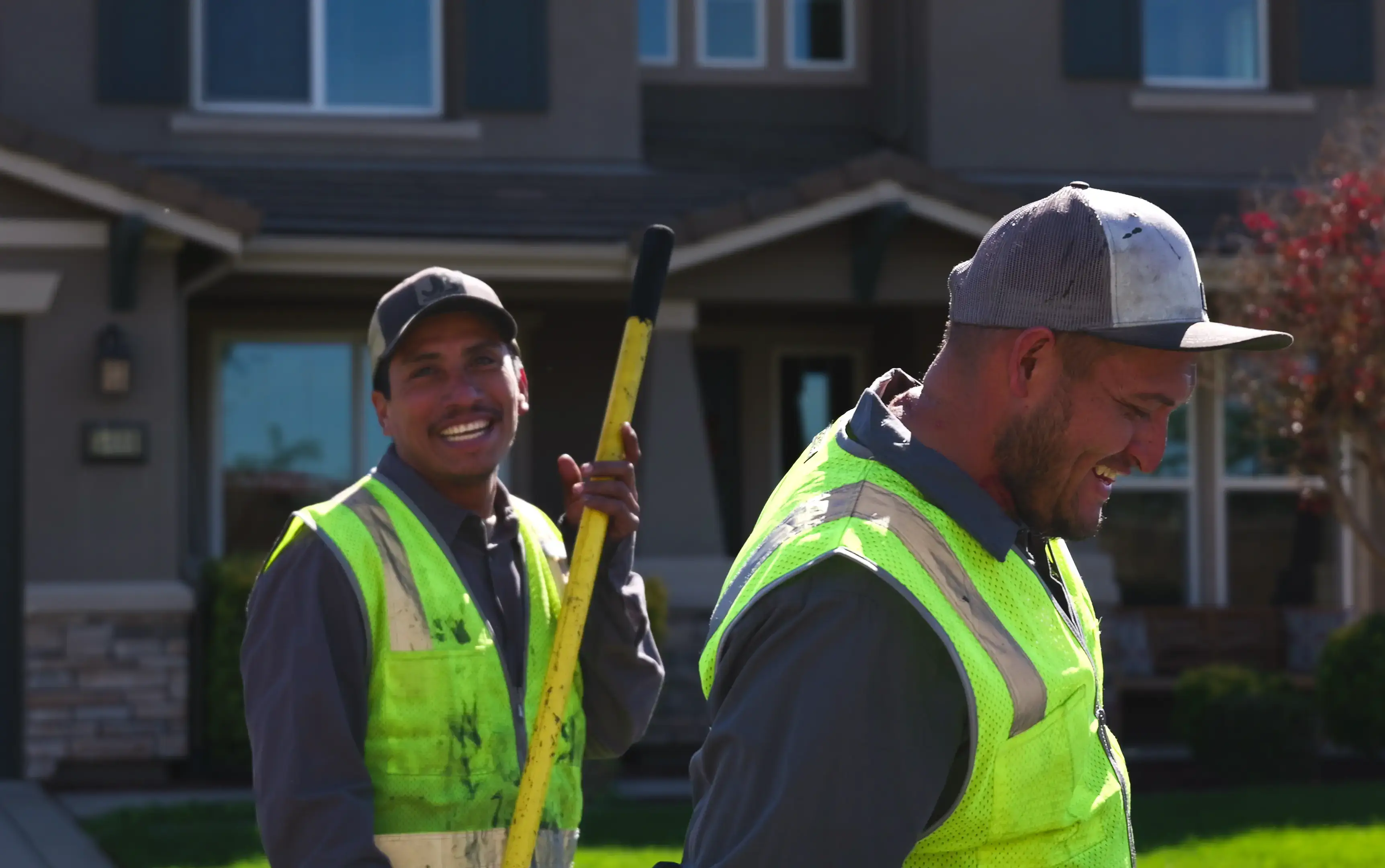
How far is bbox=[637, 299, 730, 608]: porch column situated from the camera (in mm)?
10844

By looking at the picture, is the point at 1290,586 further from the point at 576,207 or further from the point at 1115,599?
the point at 576,207

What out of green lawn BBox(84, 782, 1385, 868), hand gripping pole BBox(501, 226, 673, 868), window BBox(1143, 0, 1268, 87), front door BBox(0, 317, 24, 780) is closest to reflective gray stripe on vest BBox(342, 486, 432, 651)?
hand gripping pole BBox(501, 226, 673, 868)

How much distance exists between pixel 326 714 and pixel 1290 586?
36.1 ft

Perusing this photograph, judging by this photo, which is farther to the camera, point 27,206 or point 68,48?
point 68,48

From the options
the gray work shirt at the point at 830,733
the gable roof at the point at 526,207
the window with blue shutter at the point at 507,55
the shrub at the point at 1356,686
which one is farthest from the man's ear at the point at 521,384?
the window with blue shutter at the point at 507,55

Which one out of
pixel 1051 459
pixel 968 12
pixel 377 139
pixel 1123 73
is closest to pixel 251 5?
pixel 377 139

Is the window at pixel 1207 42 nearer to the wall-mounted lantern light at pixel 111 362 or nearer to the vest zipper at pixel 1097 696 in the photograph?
the wall-mounted lantern light at pixel 111 362

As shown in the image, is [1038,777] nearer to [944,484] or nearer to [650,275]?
[944,484]

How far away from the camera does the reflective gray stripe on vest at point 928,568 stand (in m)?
2.03

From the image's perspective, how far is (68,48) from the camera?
439 inches

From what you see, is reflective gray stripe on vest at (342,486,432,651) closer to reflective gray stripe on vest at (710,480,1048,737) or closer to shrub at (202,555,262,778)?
reflective gray stripe on vest at (710,480,1048,737)

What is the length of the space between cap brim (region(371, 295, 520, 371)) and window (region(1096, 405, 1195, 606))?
9.58 metres

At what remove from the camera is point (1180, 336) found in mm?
2109

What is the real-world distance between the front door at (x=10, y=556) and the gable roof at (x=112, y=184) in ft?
2.80
